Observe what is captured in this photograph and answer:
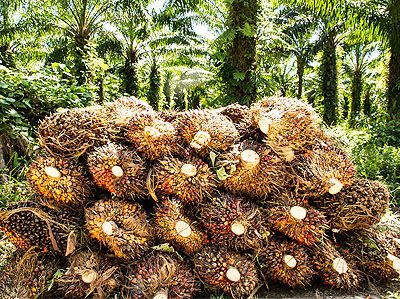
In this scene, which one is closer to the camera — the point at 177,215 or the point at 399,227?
the point at 177,215

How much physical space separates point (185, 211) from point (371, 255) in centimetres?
111

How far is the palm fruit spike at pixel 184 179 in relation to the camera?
5.92 ft

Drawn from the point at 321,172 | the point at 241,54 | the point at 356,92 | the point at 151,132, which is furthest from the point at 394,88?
the point at 356,92

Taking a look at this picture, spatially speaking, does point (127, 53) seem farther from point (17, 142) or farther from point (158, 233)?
point (158, 233)

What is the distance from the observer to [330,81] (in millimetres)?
13492

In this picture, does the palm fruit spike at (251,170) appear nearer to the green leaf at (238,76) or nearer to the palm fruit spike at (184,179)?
the palm fruit spike at (184,179)

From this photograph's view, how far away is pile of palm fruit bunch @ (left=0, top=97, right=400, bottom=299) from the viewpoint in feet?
5.71

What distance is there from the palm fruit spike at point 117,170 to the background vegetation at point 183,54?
1.00 meters

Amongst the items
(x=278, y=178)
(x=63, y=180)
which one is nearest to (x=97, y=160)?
(x=63, y=180)

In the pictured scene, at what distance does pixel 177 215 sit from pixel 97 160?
507mm

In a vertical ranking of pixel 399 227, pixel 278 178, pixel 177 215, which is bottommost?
pixel 399 227

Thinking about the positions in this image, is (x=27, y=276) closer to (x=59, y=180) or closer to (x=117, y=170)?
(x=59, y=180)

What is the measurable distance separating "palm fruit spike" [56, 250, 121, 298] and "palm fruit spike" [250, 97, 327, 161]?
3.53ft

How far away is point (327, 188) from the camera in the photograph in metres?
1.90
